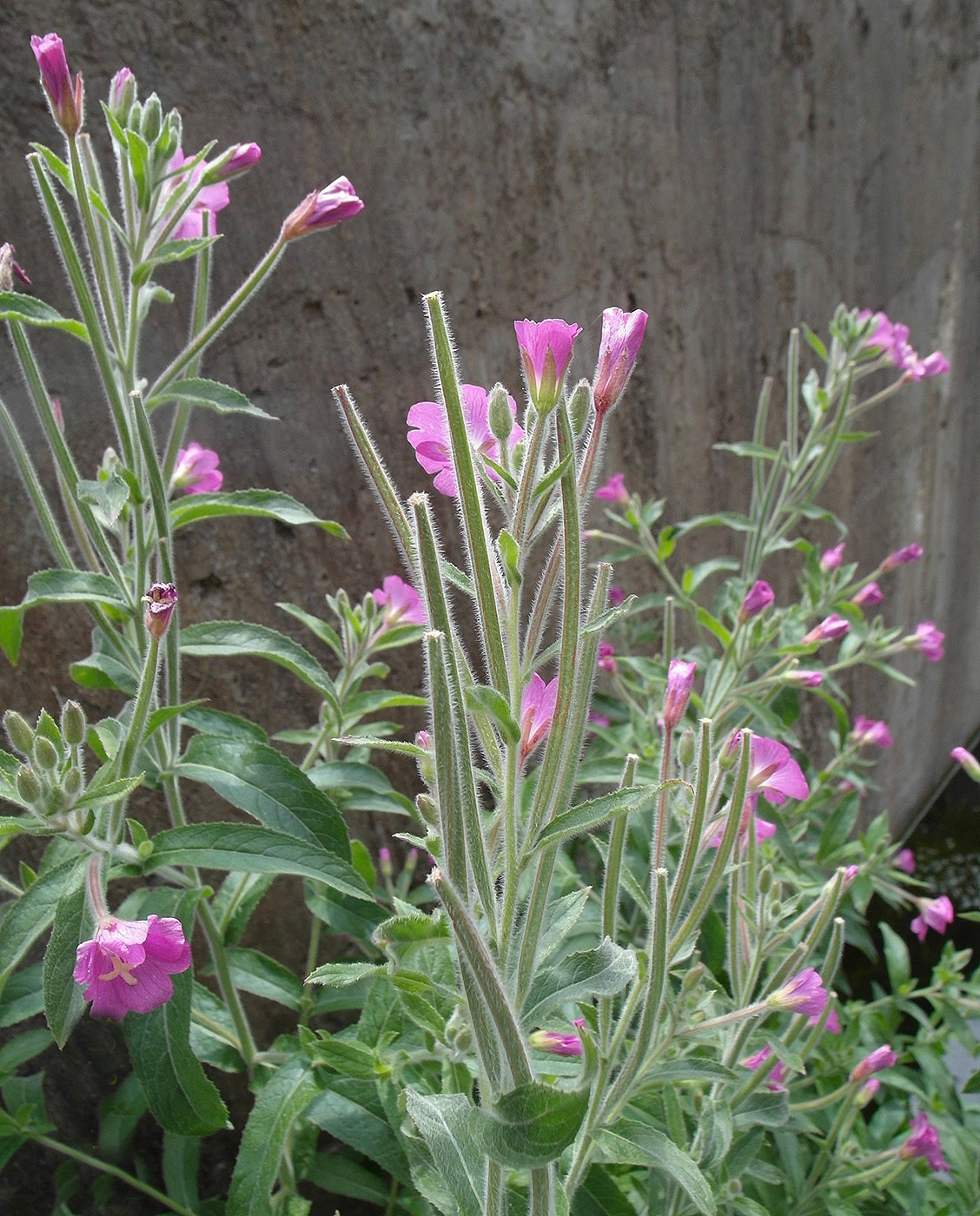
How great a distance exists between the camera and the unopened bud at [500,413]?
595 millimetres

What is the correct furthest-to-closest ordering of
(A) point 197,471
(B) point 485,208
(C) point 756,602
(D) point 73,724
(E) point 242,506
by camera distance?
(B) point 485,208, (C) point 756,602, (A) point 197,471, (E) point 242,506, (D) point 73,724

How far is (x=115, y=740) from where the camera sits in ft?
2.90

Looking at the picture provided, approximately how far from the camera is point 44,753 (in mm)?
712

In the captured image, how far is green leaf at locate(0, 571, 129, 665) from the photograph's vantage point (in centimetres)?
85

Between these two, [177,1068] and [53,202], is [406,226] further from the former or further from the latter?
[177,1068]

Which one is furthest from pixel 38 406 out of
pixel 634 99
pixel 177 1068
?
pixel 634 99

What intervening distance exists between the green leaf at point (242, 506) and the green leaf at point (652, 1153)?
0.64 meters

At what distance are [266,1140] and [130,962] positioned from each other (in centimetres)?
37

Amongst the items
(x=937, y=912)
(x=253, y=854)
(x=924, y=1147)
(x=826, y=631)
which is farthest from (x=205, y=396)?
(x=937, y=912)

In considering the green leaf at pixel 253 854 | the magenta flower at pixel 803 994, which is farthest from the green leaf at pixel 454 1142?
the magenta flower at pixel 803 994

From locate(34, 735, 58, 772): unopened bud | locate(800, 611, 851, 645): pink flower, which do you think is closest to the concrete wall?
locate(34, 735, 58, 772): unopened bud

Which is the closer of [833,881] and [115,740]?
[833,881]

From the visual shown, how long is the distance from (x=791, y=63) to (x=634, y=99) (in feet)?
2.92

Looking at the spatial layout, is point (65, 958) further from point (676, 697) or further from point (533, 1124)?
point (676, 697)
